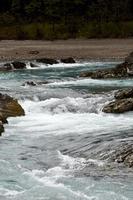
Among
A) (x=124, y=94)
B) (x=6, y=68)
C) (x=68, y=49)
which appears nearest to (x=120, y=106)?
(x=124, y=94)

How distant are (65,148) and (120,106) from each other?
6961mm

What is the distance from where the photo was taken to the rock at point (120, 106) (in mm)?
25812

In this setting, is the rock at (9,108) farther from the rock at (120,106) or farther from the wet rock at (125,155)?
the wet rock at (125,155)

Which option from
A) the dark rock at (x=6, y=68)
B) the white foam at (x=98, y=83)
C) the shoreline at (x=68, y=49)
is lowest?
the shoreline at (x=68, y=49)

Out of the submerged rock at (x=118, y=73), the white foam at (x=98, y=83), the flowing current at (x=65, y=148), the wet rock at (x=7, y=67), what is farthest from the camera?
the wet rock at (x=7, y=67)

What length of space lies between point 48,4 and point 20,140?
7152 cm

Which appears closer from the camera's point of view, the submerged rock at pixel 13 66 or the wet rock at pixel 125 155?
the wet rock at pixel 125 155

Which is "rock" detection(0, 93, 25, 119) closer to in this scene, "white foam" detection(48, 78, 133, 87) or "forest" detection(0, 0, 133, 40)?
"white foam" detection(48, 78, 133, 87)

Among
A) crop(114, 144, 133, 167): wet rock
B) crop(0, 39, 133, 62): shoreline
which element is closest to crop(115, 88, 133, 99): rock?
crop(114, 144, 133, 167): wet rock

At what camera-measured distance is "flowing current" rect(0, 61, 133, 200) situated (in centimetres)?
1529

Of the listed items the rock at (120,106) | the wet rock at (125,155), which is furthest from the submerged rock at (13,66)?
the wet rock at (125,155)

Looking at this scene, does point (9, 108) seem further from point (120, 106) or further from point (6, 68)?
point (6, 68)

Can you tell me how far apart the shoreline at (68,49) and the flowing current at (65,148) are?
84.5 ft

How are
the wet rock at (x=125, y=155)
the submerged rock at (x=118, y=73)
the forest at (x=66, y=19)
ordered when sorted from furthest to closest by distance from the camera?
the forest at (x=66, y=19) < the submerged rock at (x=118, y=73) < the wet rock at (x=125, y=155)
